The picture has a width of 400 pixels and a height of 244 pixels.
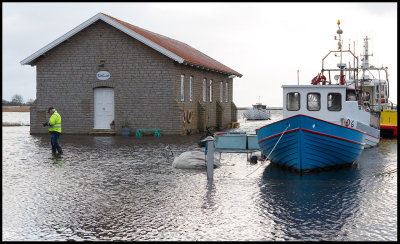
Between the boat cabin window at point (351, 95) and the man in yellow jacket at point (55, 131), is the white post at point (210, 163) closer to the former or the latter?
the man in yellow jacket at point (55, 131)

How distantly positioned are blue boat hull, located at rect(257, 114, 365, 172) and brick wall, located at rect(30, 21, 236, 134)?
13.5 meters

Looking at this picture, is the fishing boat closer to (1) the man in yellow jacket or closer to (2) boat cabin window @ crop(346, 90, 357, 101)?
(2) boat cabin window @ crop(346, 90, 357, 101)

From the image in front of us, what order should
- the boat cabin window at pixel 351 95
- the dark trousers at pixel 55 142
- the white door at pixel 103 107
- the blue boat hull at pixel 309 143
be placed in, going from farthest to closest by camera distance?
1. the white door at pixel 103 107
2. the boat cabin window at pixel 351 95
3. the dark trousers at pixel 55 142
4. the blue boat hull at pixel 309 143

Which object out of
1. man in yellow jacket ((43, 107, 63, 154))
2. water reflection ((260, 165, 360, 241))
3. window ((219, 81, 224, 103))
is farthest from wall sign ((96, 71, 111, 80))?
water reflection ((260, 165, 360, 241))

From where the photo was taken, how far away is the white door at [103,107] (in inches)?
1133

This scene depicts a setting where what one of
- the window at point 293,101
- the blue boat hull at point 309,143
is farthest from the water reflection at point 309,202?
the window at point 293,101

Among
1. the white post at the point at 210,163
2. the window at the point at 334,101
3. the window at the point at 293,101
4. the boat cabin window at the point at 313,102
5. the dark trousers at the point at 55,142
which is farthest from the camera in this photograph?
the dark trousers at the point at 55,142

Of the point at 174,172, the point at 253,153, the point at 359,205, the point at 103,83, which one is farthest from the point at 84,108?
the point at 359,205

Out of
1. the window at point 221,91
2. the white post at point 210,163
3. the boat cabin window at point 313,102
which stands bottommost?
the white post at point 210,163

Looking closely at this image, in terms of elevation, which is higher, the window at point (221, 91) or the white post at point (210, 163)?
the window at point (221, 91)

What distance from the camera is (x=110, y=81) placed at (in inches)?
1125

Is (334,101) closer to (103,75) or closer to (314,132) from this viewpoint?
(314,132)

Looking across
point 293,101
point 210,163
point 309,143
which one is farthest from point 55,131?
point 309,143

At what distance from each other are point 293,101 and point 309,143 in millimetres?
3108
